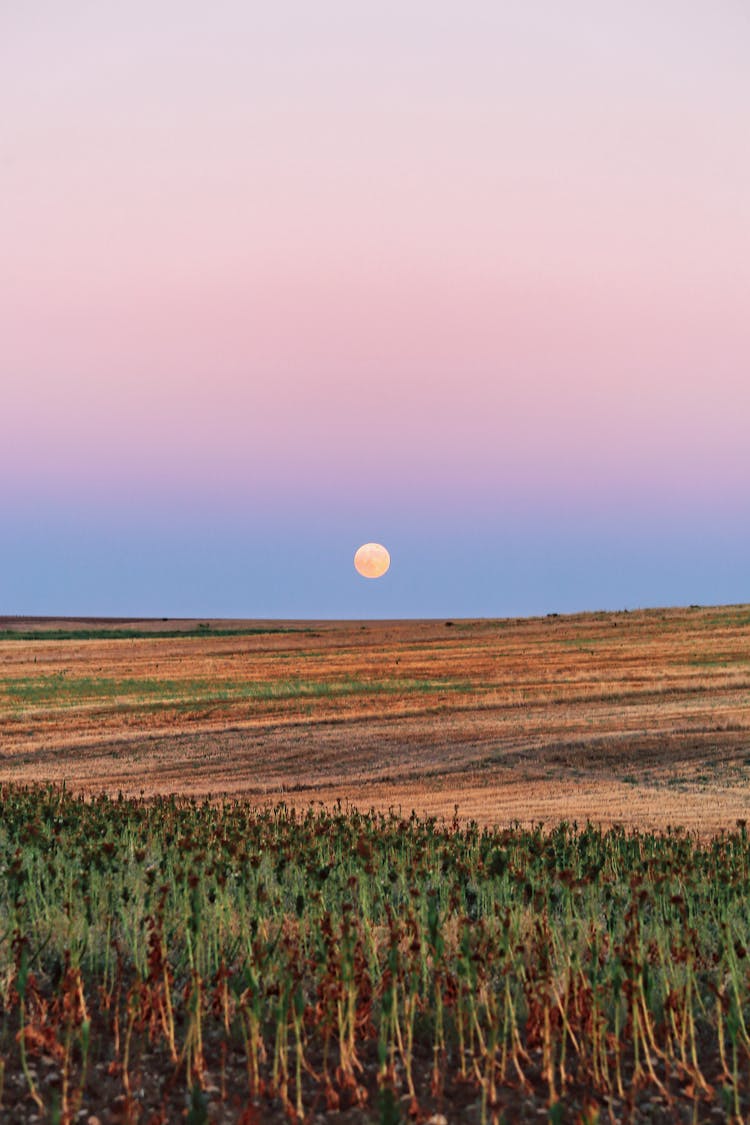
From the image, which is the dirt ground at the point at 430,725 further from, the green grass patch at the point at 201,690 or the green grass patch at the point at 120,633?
the green grass patch at the point at 120,633

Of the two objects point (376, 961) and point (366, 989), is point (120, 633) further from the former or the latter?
point (366, 989)

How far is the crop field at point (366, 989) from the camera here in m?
4.45

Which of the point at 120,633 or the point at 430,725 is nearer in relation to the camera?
the point at 430,725

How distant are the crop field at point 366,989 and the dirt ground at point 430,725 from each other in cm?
785

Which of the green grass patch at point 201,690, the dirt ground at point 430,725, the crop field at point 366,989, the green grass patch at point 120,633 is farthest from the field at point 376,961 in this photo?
the green grass patch at point 120,633

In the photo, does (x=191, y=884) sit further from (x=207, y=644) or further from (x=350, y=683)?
(x=207, y=644)

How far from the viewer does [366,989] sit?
5379mm

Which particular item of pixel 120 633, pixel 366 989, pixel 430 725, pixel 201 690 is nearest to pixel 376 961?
pixel 366 989

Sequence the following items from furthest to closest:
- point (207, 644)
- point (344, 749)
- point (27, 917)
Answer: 1. point (207, 644)
2. point (344, 749)
3. point (27, 917)

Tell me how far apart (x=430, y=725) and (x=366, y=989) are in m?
19.2

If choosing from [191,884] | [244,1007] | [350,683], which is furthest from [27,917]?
[350,683]

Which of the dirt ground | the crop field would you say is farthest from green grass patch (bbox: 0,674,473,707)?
the crop field

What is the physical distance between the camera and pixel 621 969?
17.4ft

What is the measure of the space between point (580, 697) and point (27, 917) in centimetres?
2202
